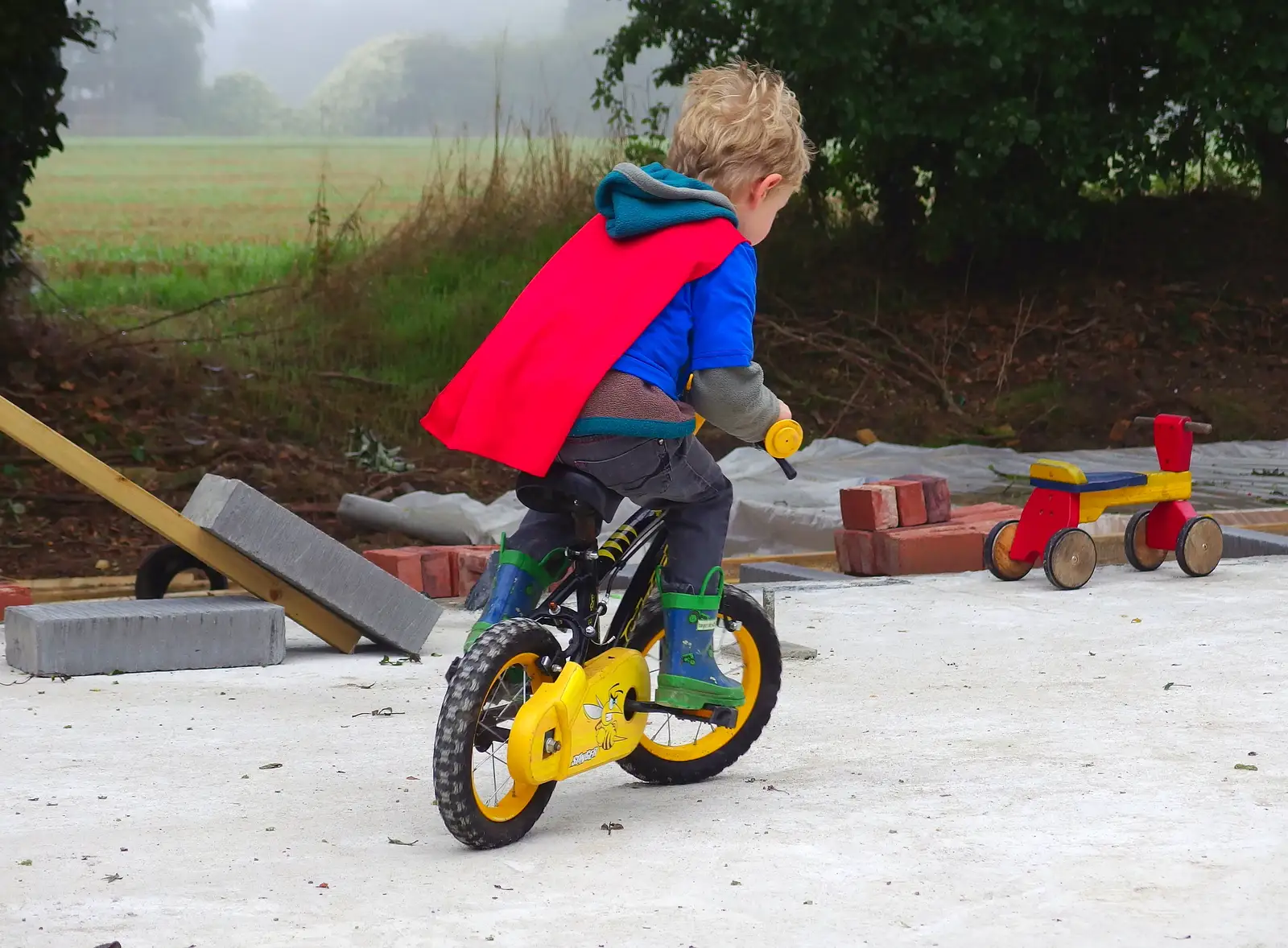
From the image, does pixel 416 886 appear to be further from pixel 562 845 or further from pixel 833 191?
pixel 833 191

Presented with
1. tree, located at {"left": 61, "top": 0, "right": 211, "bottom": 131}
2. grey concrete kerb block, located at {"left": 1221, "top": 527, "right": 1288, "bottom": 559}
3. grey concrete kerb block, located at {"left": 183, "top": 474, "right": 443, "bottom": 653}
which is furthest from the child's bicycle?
tree, located at {"left": 61, "top": 0, "right": 211, "bottom": 131}

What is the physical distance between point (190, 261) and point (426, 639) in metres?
9.15

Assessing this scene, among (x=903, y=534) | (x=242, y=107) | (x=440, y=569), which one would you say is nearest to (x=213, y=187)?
(x=242, y=107)

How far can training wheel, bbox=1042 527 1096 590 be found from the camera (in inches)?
243

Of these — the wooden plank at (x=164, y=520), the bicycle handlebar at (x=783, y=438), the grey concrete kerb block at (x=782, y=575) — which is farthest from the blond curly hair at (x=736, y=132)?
the grey concrete kerb block at (x=782, y=575)

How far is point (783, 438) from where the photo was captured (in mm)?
3305

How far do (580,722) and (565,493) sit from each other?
A: 0.47 metres

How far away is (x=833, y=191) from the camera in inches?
531

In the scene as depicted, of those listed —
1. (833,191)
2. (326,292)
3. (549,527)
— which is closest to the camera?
(549,527)

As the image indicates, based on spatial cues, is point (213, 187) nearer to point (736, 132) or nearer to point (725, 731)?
point (725, 731)

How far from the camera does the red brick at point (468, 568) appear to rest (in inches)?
252

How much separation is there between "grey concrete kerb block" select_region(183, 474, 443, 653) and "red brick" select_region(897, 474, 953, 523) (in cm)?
262

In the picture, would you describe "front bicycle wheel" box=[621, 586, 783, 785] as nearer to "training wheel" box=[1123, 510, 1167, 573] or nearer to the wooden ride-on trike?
the wooden ride-on trike

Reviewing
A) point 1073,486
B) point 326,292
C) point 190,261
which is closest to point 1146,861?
point 1073,486
